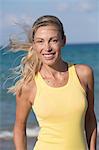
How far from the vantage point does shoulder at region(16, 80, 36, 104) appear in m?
2.57

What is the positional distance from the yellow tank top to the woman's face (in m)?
0.15

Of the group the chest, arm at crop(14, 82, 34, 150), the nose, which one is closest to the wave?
arm at crop(14, 82, 34, 150)

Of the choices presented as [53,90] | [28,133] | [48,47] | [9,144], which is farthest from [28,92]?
[28,133]

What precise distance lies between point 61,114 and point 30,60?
1.12ft

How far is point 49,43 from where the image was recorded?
2.44 metres

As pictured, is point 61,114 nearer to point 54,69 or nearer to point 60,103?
point 60,103

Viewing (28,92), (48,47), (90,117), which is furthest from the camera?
(90,117)

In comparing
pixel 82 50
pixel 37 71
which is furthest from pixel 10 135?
pixel 82 50

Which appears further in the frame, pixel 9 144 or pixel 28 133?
pixel 28 133

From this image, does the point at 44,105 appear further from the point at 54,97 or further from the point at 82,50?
the point at 82,50

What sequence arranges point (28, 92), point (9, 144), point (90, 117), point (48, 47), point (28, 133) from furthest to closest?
point (28, 133), point (9, 144), point (90, 117), point (28, 92), point (48, 47)

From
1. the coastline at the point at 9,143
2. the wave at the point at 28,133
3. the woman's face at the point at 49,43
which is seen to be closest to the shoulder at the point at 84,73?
the woman's face at the point at 49,43

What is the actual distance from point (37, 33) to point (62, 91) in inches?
12.4

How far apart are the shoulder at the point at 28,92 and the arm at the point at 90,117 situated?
0.28 metres
